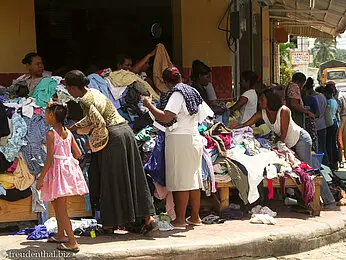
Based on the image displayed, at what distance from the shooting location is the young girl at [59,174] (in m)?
5.79

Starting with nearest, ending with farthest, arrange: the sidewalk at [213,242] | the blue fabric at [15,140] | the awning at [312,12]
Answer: the sidewalk at [213,242] < the blue fabric at [15,140] < the awning at [312,12]

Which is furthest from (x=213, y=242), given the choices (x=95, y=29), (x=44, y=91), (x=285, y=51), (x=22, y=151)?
(x=285, y=51)

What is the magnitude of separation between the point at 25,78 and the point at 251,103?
306 cm

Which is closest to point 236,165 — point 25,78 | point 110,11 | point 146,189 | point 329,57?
point 146,189

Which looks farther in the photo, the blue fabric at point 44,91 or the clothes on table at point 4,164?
the blue fabric at point 44,91

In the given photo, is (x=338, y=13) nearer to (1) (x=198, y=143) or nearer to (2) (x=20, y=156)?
(1) (x=198, y=143)

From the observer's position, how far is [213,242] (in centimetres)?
625

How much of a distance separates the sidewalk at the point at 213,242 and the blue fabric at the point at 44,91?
5.48 ft

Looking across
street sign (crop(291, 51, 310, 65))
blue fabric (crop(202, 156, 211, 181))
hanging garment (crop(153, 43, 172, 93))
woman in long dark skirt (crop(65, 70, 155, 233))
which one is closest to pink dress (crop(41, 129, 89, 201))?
woman in long dark skirt (crop(65, 70, 155, 233))

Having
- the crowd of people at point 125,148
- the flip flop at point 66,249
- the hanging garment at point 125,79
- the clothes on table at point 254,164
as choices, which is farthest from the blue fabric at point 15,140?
the clothes on table at point 254,164

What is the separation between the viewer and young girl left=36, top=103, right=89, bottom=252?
5.79 m

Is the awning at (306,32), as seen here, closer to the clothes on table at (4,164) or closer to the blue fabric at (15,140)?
the blue fabric at (15,140)

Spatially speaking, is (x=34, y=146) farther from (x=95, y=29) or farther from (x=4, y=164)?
(x=95, y=29)

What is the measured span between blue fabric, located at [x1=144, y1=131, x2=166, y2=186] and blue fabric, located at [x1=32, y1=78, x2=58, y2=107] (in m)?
1.44
